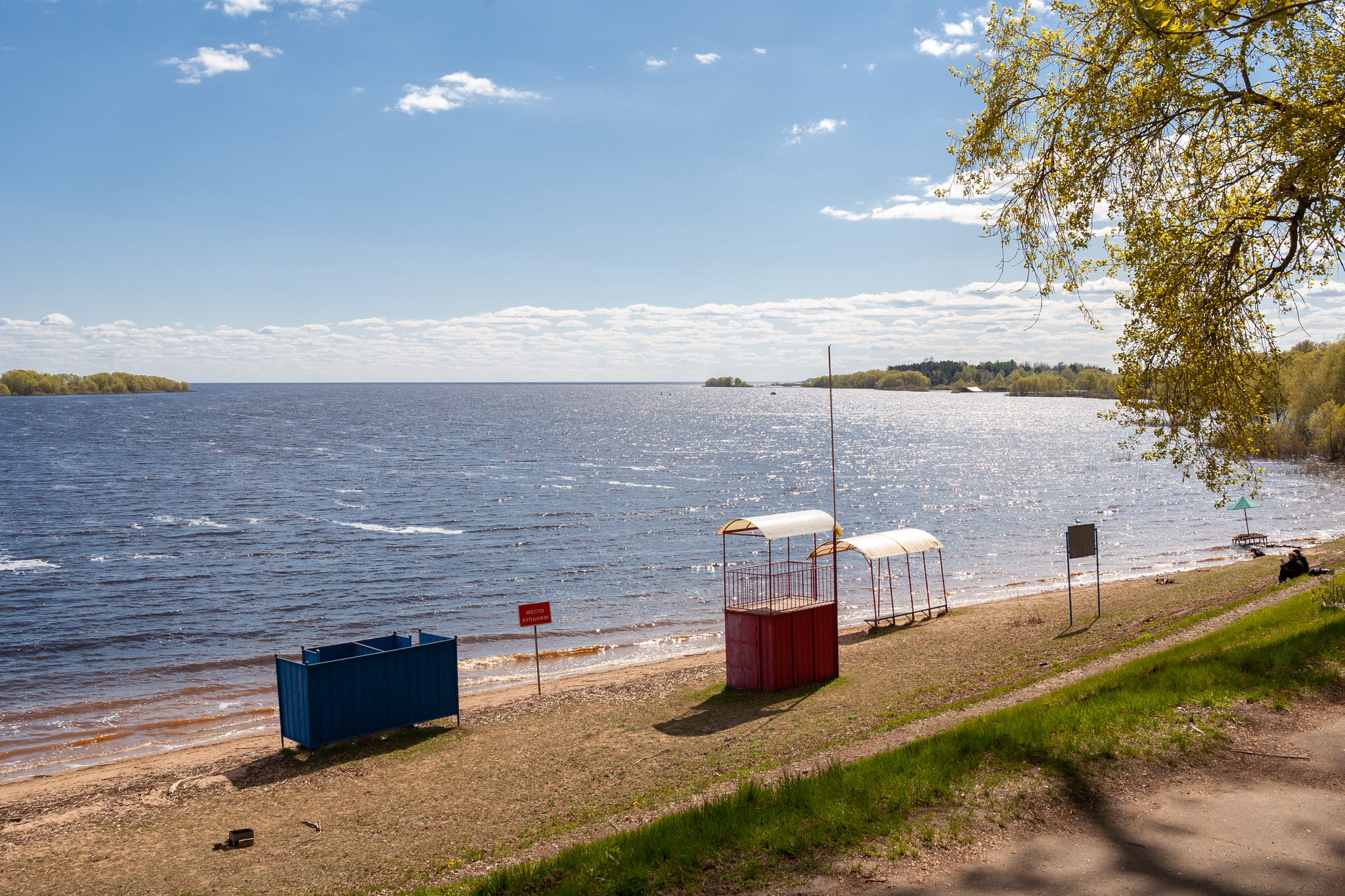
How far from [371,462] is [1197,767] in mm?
86580

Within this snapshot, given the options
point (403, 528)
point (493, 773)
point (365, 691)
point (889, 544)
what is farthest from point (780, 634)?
point (403, 528)

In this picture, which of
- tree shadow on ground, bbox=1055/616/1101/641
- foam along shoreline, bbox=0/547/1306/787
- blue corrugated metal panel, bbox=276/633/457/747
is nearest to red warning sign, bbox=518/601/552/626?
blue corrugated metal panel, bbox=276/633/457/747

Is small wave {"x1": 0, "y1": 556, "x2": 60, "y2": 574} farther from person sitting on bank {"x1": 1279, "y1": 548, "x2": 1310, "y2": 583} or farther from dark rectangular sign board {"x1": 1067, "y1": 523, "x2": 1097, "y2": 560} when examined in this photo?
person sitting on bank {"x1": 1279, "y1": 548, "x2": 1310, "y2": 583}

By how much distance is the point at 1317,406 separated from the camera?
85.1m

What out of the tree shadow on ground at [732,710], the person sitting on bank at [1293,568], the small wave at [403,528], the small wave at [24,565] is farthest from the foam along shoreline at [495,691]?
the small wave at [24,565]

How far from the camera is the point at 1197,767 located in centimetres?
837

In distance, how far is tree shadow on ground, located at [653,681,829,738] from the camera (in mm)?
16422

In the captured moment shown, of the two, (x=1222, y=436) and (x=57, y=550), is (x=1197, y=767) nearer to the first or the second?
(x=1222, y=436)

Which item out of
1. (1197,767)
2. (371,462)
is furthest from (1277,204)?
(371,462)

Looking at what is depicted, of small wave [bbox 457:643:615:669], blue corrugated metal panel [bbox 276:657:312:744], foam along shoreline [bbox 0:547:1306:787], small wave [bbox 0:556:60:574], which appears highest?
blue corrugated metal panel [bbox 276:657:312:744]

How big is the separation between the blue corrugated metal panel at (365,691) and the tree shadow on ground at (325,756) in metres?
0.28

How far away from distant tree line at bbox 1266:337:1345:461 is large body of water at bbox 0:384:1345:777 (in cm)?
731

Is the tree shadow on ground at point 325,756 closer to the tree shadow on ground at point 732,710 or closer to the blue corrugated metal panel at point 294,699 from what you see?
the blue corrugated metal panel at point 294,699

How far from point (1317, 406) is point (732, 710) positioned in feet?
308
